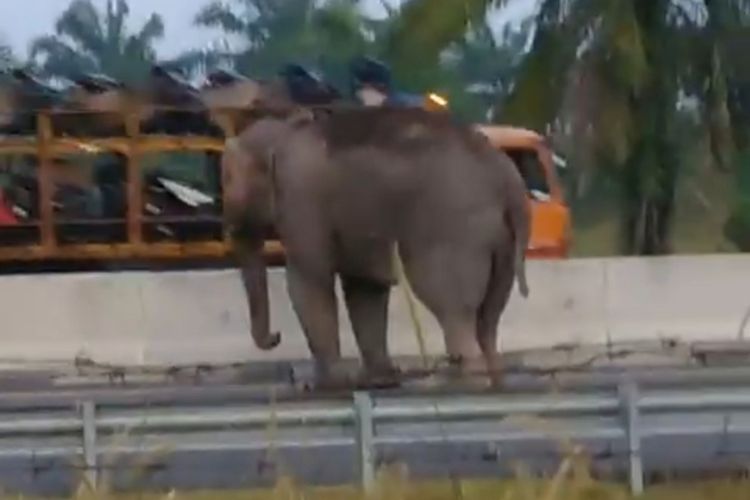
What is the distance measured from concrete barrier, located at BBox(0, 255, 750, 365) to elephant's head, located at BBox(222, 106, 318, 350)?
1.85 m

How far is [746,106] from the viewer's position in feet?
89.7

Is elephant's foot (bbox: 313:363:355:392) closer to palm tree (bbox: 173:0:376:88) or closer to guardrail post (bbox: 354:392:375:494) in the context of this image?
guardrail post (bbox: 354:392:375:494)

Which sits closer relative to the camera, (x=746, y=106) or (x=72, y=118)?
(x=72, y=118)

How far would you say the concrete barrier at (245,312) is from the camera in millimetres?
19953

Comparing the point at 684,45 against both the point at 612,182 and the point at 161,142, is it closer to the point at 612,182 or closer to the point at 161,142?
the point at 612,182

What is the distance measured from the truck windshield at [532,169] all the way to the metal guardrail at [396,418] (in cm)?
1420

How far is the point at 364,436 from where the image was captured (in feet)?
34.9

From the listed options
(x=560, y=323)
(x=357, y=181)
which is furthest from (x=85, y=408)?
(x=560, y=323)

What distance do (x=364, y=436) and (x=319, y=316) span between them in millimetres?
6516

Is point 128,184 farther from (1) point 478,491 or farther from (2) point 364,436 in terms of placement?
(1) point 478,491

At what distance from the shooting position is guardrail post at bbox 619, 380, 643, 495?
1064 cm

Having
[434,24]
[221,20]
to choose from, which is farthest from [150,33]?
[434,24]

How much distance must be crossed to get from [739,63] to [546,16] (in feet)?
6.85

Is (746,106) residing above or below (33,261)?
above
